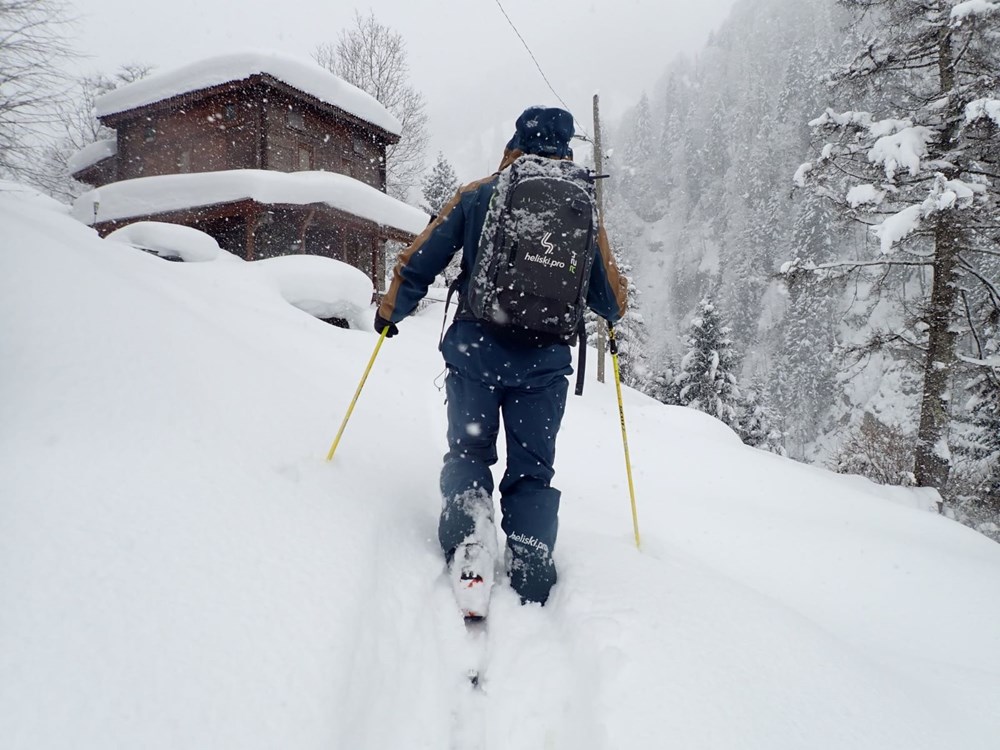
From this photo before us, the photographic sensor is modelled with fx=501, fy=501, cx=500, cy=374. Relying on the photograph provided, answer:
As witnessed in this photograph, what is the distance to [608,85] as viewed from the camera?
155 m

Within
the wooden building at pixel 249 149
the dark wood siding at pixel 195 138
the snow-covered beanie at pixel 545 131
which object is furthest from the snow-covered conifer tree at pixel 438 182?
the snow-covered beanie at pixel 545 131

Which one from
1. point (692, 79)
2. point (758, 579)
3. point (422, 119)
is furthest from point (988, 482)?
point (692, 79)

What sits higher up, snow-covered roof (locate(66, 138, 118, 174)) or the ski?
snow-covered roof (locate(66, 138, 118, 174))

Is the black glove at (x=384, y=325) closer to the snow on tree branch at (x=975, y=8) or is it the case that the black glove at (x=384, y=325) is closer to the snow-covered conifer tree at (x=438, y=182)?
the snow on tree branch at (x=975, y=8)

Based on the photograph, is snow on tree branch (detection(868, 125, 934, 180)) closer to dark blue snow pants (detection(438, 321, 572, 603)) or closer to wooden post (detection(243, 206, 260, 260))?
dark blue snow pants (detection(438, 321, 572, 603))

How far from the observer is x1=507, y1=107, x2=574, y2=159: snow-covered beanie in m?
2.54

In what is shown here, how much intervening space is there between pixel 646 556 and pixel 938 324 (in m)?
9.99

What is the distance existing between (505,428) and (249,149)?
18698 mm

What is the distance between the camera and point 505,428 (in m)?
2.50

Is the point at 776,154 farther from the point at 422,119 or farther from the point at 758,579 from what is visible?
the point at 758,579

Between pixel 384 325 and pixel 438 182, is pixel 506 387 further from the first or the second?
pixel 438 182

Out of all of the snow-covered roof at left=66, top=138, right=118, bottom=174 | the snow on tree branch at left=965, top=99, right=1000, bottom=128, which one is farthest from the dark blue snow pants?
the snow-covered roof at left=66, top=138, right=118, bottom=174

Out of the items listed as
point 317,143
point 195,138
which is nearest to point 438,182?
point 317,143

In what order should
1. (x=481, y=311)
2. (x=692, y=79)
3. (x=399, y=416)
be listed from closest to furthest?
1. (x=481, y=311)
2. (x=399, y=416)
3. (x=692, y=79)
